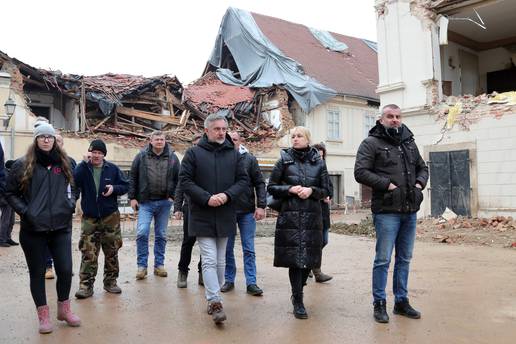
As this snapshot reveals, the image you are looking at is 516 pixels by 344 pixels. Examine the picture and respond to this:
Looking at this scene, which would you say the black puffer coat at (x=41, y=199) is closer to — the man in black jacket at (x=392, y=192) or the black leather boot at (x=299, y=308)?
the black leather boot at (x=299, y=308)

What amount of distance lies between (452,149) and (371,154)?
987 centimetres

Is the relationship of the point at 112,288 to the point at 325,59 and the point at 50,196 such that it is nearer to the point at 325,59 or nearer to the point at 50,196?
the point at 50,196

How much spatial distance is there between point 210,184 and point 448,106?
10.9 metres

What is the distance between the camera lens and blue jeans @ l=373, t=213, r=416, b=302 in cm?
437

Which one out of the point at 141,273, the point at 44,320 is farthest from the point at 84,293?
the point at 44,320

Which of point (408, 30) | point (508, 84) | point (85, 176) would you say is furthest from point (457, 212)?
point (85, 176)

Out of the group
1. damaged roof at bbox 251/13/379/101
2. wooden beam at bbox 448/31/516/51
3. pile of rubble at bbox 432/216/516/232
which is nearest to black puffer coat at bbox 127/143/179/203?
pile of rubble at bbox 432/216/516/232

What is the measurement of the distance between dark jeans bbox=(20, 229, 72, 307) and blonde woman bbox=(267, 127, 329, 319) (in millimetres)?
1819

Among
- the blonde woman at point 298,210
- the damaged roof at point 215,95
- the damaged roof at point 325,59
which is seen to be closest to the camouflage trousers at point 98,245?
the blonde woman at point 298,210

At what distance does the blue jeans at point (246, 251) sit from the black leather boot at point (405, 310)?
162 cm

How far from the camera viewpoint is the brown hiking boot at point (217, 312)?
410cm

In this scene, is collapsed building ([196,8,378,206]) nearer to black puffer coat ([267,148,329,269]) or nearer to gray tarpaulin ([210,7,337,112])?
gray tarpaulin ([210,7,337,112])

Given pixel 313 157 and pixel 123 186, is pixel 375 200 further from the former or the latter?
pixel 123 186

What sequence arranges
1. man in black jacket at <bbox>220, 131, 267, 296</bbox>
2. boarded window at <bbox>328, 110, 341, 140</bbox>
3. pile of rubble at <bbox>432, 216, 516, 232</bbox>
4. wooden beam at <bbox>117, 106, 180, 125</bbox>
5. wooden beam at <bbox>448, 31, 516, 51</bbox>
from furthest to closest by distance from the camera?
boarded window at <bbox>328, 110, 341, 140</bbox> → wooden beam at <bbox>117, 106, 180, 125</bbox> → wooden beam at <bbox>448, 31, 516, 51</bbox> → pile of rubble at <bbox>432, 216, 516, 232</bbox> → man in black jacket at <bbox>220, 131, 267, 296</bbox>
